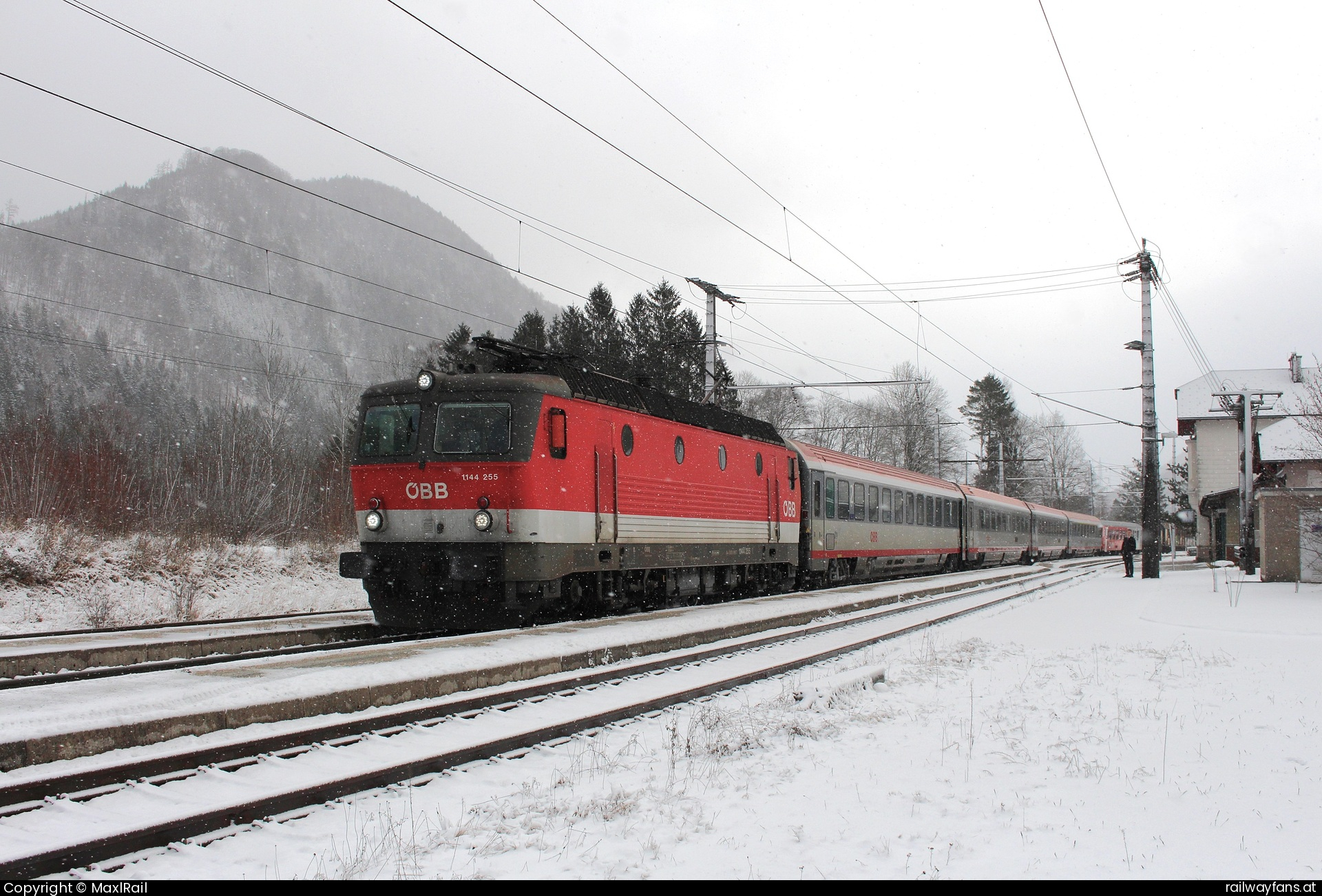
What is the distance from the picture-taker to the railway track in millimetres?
4238

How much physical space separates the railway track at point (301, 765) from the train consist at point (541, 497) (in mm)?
2555

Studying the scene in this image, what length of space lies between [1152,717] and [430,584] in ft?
25.2

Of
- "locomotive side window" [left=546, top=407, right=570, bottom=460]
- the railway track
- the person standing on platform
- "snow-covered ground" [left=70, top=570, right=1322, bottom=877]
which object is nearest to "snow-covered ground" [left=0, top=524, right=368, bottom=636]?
"locomotive side window" [left=546, top=407, right=570, bottom=460]

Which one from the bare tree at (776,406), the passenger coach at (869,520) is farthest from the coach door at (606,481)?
the bare tree at (776,406)

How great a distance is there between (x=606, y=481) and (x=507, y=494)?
195 centimetres

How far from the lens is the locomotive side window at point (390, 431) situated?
39.0 feet

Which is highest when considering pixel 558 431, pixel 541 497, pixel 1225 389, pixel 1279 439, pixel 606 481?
pixel 1225 389

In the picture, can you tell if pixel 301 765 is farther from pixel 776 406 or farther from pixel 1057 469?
pixel 1057 469

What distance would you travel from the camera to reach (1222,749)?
630cm

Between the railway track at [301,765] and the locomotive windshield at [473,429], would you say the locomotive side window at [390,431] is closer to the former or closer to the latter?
the locomotive windshield at [473,429]

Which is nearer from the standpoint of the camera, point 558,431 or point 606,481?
point 558,431

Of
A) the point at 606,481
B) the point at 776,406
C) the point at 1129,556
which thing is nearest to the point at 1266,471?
the point at 1129,556

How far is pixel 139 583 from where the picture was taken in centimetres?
1688

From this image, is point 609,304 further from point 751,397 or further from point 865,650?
point 865,650
